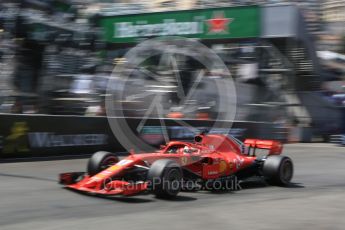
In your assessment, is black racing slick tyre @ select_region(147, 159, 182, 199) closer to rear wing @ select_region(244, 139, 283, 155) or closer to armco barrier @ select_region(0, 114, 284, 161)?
rear wing @ select_region(244, 139, 283, 155)

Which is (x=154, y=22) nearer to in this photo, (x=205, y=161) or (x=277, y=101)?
→ (x=277, y=101)

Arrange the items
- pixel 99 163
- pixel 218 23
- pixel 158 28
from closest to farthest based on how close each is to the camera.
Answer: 1. pixel 99 163
2. pixel 218 23
3. pixel 158 28

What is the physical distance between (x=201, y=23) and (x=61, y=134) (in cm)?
880

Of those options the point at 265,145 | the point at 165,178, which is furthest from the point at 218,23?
the point at 165,178

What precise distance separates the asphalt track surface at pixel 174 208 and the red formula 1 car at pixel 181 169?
0.62ft

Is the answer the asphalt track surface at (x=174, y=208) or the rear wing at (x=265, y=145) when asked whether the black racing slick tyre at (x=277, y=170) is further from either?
the rear wing at (x=265, y=145)

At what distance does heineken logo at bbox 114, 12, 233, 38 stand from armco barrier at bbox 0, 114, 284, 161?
5034mm

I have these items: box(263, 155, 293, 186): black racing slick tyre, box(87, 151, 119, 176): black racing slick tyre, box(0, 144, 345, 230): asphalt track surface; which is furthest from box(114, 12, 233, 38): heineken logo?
box(87, 151, 119, 176): black racing slick tyre

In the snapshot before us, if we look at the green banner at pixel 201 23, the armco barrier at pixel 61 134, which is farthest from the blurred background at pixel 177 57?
the armco barrier at pixel 61 134

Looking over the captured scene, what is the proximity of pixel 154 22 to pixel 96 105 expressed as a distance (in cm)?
583

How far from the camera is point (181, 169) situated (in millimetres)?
7762

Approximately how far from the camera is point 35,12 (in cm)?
1641

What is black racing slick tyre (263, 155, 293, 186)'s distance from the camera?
30.0ft

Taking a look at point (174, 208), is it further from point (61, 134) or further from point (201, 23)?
point (201, 23)
